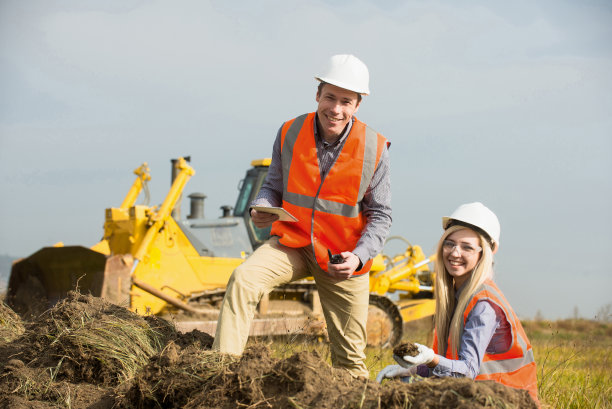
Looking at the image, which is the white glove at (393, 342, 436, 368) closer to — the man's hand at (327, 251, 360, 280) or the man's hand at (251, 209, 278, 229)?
the man's hand at (327, 251, 360, 280)

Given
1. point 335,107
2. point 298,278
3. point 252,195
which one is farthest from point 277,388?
point 252,195

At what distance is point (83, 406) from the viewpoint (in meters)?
3.36

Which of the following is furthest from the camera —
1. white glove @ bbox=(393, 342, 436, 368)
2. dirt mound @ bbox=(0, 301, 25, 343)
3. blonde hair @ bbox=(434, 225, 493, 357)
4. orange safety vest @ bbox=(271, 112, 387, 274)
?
dirt mound @ bbox=(0, 301, 25, 343)

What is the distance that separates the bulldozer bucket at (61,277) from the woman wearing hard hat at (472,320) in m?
5.58

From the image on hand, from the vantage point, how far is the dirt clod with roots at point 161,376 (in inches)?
95.3

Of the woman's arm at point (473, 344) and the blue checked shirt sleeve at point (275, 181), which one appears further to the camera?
the blue checked shirt sleeve at point (275, 181)

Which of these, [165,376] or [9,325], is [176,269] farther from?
[165,376]

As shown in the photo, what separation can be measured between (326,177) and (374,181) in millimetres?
315

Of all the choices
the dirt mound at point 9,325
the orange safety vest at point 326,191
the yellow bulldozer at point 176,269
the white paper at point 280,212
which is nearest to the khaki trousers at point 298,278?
the orange safety vest at point 326,191

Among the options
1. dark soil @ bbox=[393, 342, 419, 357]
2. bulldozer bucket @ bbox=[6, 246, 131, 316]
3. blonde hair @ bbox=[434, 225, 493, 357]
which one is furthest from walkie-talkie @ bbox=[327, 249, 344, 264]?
bulldozer bucket @ bbox=[6, 246, 131, 316]

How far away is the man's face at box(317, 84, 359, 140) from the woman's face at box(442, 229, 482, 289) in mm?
989

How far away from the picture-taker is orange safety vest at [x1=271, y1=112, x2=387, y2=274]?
412 centimetres

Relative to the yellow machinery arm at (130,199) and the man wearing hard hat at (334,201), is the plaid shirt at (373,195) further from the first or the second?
the yellow machinery arm at (130,199)

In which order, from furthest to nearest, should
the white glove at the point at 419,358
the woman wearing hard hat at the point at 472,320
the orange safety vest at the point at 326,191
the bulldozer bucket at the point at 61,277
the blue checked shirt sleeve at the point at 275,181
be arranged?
the bulldozer bucket at the point at 61,277 < the blue checked shirt sleeve at the point at 275,181 < the orange safety vest at the point at 326,191 < the woman wearing hard hat at the point at 472,320 < the white glove at the point at 419,358
